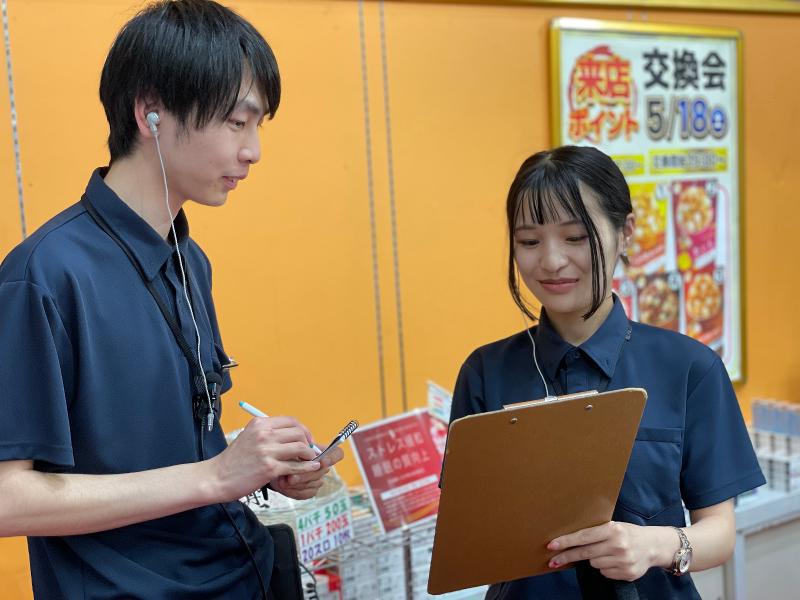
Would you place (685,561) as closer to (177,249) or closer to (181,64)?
(177,249)

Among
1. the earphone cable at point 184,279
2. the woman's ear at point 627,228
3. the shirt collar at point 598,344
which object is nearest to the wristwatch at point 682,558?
the shirt collar at point 598,344

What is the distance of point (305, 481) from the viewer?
4.33 ft

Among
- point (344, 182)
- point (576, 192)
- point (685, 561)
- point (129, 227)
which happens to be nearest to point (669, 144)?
point (344, 182)

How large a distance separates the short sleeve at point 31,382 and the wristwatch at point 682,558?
0.88 meters

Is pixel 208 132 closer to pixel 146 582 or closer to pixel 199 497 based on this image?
pixel 199 497

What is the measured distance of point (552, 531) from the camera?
1.23m

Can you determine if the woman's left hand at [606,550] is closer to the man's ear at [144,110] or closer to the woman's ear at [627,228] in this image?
the woman's ear at [627,228]

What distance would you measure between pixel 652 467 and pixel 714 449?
0.10 m

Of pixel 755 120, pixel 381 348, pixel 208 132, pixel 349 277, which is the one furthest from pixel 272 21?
pixel 755 120

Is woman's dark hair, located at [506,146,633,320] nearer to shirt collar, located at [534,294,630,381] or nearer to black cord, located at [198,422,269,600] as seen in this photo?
shirt collar, located at [534,294,630,381]

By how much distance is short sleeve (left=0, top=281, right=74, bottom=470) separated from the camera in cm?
107

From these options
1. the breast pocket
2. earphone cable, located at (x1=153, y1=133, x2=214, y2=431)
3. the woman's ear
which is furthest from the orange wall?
the breast pocket

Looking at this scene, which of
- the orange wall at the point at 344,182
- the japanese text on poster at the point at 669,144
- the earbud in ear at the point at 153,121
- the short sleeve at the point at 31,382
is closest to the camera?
the short sleeve at the point at 31,382

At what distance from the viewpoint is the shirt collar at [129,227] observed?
1218 mm
